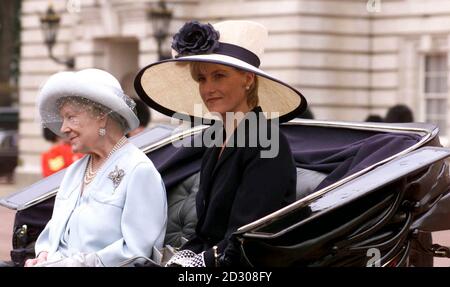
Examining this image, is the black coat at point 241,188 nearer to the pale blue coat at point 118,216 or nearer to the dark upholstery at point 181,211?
the pale blue coat at point 118,216

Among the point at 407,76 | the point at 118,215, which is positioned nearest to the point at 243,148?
the point at 118,215

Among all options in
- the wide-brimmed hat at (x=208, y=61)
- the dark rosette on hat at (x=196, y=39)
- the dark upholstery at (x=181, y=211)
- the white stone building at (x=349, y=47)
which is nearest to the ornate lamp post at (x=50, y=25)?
the white stone building at (x=349, y=47)

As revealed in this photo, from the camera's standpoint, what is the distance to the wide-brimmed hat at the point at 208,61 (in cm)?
518

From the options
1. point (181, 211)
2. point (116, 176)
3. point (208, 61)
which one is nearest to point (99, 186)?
point (116, 176)

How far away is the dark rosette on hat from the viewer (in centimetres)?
518

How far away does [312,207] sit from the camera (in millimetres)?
4812

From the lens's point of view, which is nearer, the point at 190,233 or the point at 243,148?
the point at 243,148

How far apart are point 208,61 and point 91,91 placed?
23.3 inches

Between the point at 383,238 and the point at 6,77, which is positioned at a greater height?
the point at 383,238

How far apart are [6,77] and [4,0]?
11.3 feet

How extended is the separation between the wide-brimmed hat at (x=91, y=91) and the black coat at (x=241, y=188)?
447 mm

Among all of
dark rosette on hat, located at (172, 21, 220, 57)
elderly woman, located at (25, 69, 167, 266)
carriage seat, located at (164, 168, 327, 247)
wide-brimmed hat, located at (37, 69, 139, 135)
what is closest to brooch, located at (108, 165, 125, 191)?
elderly woman, located at (25, 69, 167, 266)
